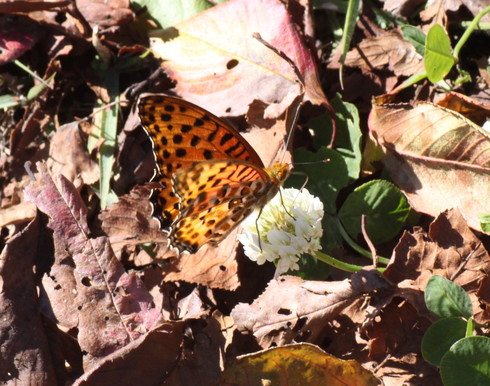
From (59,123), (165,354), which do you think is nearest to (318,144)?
(165,354)

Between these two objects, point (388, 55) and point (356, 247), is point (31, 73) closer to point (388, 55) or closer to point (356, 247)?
point (388, 55)

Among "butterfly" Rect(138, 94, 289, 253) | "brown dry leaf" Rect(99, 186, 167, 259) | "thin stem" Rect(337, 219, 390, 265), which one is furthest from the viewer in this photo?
"brown dry leaf" Rect(99, 186, 167, 259)

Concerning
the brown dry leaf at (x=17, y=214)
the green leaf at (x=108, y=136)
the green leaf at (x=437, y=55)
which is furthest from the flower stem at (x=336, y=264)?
the brown dry leaf at (x=17, y=214)

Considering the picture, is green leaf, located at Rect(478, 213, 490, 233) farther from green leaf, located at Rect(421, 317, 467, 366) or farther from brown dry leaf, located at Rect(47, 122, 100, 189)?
brown dry leaf, located at Rect(47, 122, 100, 189)

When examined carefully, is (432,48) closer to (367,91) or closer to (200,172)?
(367,91)

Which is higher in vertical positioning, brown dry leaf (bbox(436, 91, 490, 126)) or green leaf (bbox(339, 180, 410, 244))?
brown dry leaf (bbox(436, 91, 490, 126))

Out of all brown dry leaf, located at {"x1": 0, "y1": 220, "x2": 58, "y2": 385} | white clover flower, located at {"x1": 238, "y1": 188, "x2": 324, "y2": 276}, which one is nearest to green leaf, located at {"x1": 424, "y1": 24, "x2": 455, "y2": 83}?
white clover flower, located at {"x1": 238, "y1": 188, "x2": 324, "y2": 276}
